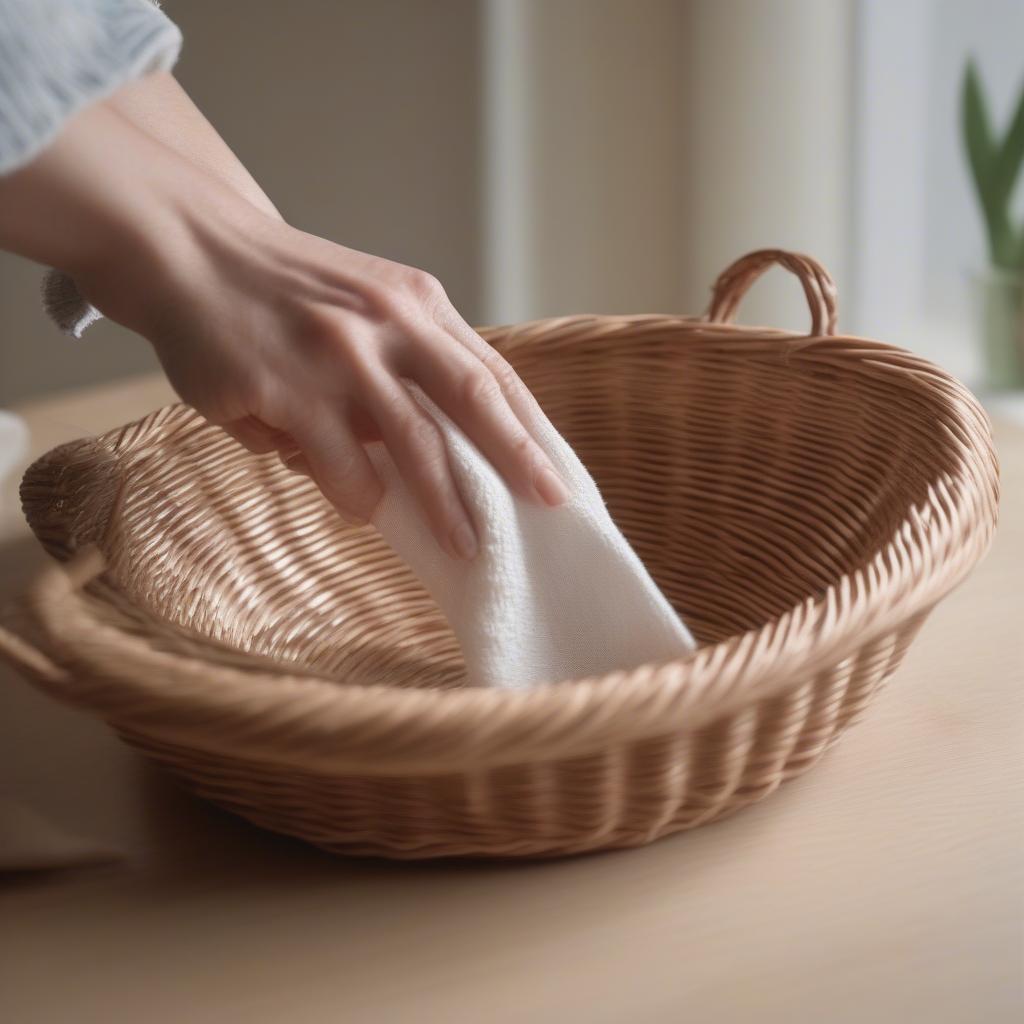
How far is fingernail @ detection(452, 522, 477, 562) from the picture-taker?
54 cm

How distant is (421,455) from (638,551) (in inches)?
10.8

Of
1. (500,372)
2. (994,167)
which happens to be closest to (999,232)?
(994,167)

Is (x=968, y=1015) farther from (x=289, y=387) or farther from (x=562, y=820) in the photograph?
(x=289, y=387)

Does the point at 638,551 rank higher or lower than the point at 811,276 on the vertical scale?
lower

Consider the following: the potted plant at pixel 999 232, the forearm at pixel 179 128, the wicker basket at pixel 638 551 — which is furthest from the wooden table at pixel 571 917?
the potted plant at pixel 999 232

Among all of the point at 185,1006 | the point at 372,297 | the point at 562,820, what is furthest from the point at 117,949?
the point at 372,297

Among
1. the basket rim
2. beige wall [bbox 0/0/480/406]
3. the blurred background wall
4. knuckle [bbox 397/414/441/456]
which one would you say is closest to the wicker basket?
the basket rim

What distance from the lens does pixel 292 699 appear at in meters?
0.38

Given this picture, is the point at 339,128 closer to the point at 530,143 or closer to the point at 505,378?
the point at 530,143

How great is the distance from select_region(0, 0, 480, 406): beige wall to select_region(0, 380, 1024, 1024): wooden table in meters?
1.24

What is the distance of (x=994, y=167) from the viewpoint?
131 centimetres

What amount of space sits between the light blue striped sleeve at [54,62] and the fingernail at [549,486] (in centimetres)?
22

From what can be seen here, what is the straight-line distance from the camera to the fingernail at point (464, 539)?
1.76 ft

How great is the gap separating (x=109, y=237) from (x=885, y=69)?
3.97 ft
